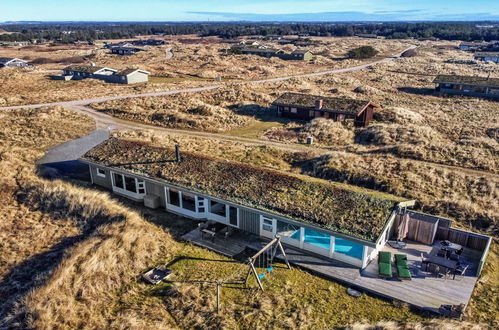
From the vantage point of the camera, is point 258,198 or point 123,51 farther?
point 123,51

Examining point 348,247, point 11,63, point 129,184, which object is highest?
point 11,63

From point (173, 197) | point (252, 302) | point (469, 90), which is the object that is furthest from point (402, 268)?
point (469, 90)

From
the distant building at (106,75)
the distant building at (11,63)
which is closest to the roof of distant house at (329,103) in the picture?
the distant building at (106,75)

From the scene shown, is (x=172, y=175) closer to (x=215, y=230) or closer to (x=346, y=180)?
(x=215, y=230)

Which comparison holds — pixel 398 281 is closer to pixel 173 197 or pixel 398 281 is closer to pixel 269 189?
pixel 269 189

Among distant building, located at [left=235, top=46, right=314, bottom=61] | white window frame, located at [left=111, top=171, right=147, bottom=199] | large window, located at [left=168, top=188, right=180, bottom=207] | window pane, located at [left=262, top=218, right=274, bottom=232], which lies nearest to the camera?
window pane, located at [left=262, top=218, right=274, bottom=232]

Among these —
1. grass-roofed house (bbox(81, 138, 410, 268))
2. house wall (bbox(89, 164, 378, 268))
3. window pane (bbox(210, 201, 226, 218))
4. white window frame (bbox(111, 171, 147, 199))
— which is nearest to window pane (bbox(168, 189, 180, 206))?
grass-roofed house (bbox(81, 138, 410, 268))

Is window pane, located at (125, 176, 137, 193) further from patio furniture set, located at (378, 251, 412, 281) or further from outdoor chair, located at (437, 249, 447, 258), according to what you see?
outdoor chair, located at (437, 249, 447, 258)
